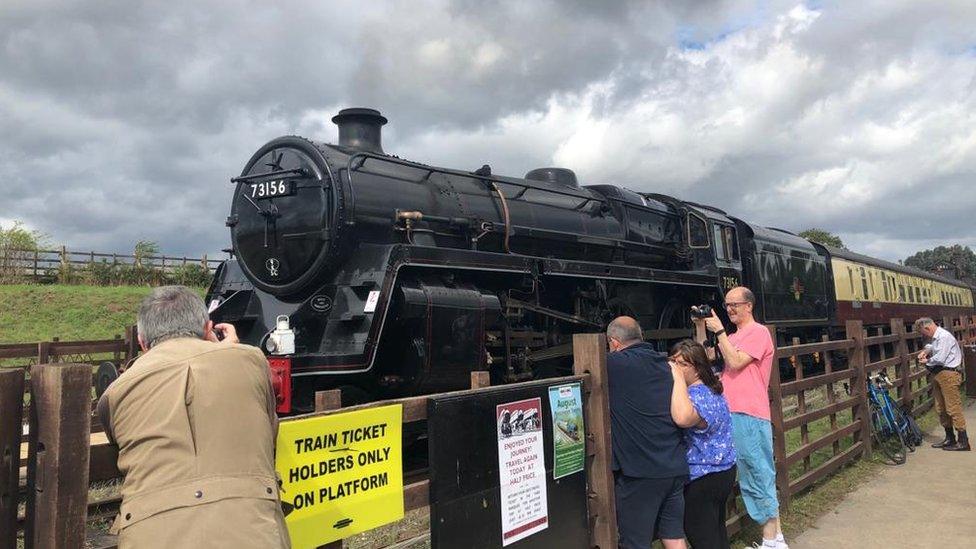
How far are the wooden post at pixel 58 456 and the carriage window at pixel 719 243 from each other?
10.3 m

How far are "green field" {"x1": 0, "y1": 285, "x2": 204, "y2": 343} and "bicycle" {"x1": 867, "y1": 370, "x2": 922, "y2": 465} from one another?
1920 cm

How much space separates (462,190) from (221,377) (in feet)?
19.1

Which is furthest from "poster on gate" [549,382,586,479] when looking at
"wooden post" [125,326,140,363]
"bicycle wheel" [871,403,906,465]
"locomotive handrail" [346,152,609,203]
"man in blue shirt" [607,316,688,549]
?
"wooden post" [125,326,140,363]

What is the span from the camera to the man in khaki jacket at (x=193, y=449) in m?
1.84

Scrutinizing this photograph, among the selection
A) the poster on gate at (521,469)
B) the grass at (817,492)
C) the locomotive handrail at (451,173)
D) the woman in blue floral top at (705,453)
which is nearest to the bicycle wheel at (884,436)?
the grass at (817,492)

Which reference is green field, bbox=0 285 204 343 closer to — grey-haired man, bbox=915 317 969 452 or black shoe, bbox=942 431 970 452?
grey-haired man, bbox=915 317 969 452

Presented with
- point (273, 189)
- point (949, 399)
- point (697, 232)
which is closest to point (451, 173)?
point (273, 189)

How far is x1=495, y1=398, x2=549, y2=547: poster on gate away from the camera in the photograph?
3.20 metres

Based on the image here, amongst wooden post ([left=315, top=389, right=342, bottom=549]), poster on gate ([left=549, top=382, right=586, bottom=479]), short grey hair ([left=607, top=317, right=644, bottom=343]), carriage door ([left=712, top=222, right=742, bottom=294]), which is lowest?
poster on gate ([left=549, top=382, right=586, bottom=479])

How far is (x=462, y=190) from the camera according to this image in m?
7.64

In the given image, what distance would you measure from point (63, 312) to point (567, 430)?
73.0ft

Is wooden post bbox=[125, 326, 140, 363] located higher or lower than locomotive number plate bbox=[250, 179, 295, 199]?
lower

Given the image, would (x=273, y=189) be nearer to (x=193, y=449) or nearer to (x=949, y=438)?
(x=193, y=449)

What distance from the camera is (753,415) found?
4.53 m
